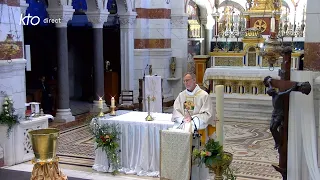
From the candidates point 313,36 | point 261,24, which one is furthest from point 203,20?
point 313,36

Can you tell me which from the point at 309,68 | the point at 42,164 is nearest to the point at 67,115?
the point at 42,164

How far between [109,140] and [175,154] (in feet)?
3.90

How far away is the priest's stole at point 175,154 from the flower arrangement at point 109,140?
0.92 m

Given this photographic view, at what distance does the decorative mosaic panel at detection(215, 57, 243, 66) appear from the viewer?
1431 centimetres

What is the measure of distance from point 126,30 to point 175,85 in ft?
8.89

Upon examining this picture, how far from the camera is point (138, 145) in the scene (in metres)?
7.62

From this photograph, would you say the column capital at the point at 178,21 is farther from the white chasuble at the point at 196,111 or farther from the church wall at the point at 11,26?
the white chasuble at the point at 196,111

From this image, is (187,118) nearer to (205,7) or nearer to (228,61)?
(228,61)

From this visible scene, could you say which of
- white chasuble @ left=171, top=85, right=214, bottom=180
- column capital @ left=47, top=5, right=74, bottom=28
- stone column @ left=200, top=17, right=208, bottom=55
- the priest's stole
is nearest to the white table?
white chasuble @ left=171, top=85, right=214, bottom=180

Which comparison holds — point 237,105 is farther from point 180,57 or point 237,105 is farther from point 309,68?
point 309,68

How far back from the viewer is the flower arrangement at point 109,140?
7.44 metres

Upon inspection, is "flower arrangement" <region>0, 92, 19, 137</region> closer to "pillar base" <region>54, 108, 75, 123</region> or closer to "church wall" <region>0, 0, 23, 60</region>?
"church wall" <region>0, 0, 23, 60</region>

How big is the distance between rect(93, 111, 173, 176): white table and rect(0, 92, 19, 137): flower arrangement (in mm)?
1649

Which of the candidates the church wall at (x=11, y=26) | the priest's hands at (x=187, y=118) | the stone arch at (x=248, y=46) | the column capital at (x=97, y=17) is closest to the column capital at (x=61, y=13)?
the column capital at (x=97, y=17)
